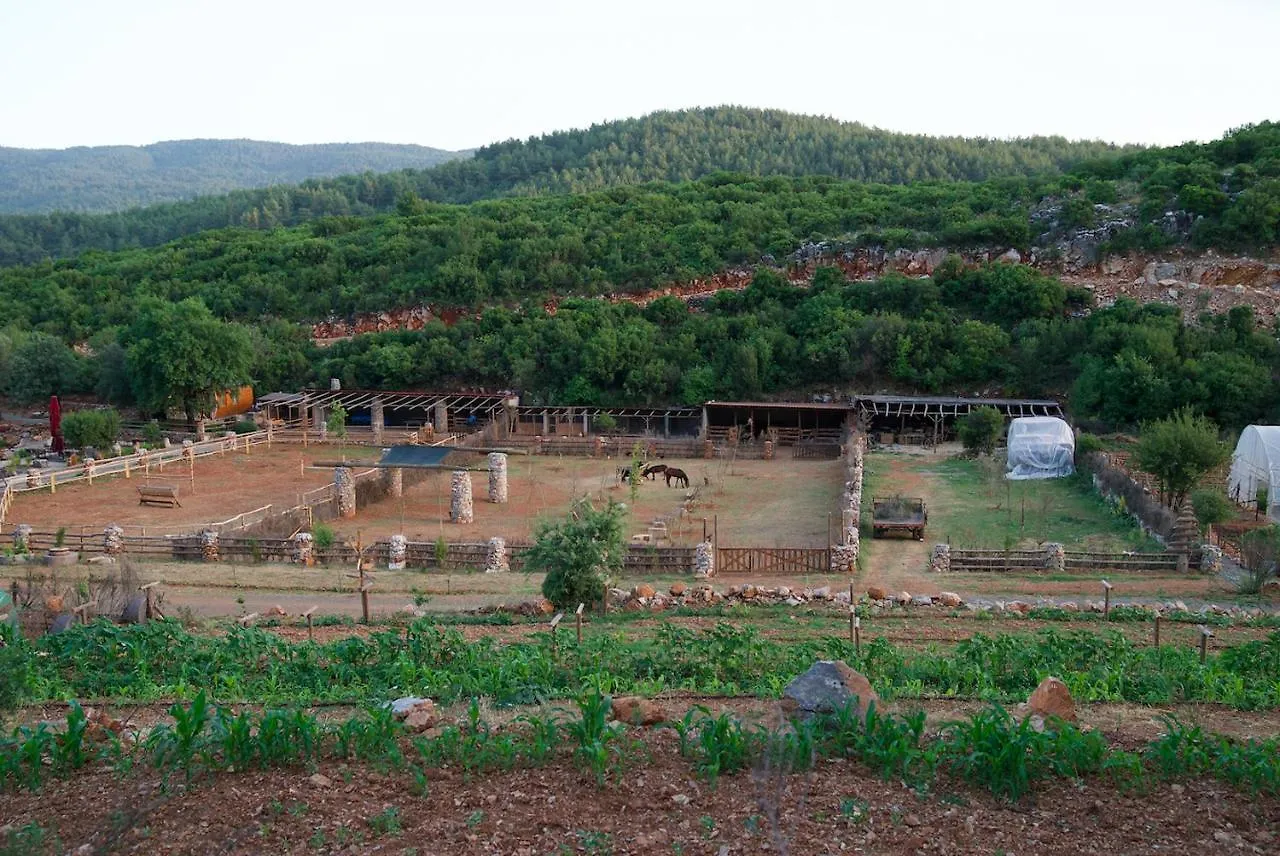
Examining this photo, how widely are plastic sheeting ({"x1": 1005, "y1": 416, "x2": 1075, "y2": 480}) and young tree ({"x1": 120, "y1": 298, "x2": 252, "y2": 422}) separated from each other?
26630mm

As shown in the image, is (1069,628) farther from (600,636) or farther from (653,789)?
(653,789)

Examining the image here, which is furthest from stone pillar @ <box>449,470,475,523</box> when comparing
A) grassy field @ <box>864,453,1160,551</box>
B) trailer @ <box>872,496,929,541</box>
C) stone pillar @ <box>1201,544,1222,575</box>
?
stone pillar @ <box>1201,544,1222,575</box>

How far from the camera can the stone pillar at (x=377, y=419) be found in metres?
37.8

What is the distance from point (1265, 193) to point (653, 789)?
4465cm

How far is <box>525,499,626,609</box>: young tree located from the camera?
15617mm

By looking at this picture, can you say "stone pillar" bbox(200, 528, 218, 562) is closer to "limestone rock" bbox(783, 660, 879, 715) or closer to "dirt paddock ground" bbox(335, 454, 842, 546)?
"dirt paddock ground" bbox(335, 454, 842, 546)

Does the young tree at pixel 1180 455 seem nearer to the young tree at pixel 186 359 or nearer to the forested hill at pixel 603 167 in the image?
the young tree at pixel 186 359

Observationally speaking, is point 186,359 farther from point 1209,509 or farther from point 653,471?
point 1209,509

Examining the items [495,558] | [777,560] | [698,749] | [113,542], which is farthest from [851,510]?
[698,749]

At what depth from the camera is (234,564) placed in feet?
66.0

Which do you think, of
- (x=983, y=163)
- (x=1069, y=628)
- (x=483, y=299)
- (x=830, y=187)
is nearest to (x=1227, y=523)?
(x=1069, y=628)

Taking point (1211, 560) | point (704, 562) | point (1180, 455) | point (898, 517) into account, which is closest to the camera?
point (1211, 560)

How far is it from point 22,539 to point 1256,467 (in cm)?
2511

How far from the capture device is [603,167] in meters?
97.8
